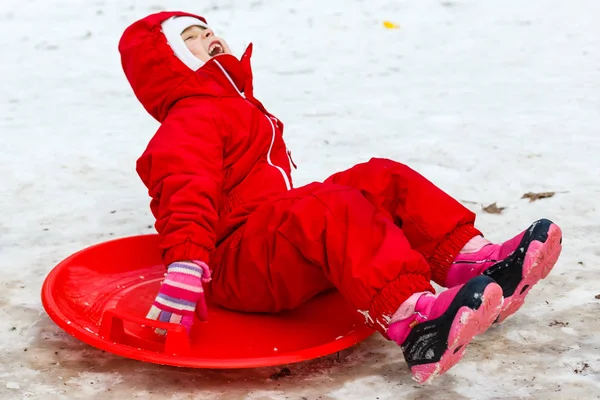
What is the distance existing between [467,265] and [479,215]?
0.91m

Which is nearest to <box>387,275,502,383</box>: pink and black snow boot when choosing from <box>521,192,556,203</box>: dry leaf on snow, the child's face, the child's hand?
the child's hand

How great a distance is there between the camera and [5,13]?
19.2 ft

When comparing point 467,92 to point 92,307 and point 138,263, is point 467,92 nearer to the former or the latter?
point 138,263

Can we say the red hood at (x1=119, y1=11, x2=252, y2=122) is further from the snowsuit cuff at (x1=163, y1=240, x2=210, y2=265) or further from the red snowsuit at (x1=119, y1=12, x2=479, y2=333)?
the snowsuit cuff at (x1=163, y1=240, x2=210, y2=265)

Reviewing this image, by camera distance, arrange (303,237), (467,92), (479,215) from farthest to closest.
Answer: (467,92)
(479,215)
(303,237)

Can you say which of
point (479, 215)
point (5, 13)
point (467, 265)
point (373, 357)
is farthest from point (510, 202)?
point (5, 13)

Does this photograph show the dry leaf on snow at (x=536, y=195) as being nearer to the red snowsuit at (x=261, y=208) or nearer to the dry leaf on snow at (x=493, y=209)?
the dry leaf on snow at (x=493, y=209)

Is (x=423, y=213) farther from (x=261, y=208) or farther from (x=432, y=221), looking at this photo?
(x=261, y=208)

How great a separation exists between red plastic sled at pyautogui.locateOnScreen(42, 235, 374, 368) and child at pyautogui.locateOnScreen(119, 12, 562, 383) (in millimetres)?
69

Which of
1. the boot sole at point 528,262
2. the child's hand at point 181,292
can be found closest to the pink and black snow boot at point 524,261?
the boot sole at point 528,262

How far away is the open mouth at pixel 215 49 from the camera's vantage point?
7.99 feet

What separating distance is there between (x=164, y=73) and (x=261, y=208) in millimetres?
513

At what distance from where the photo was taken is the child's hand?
195 centimetres

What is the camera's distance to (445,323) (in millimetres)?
1727
